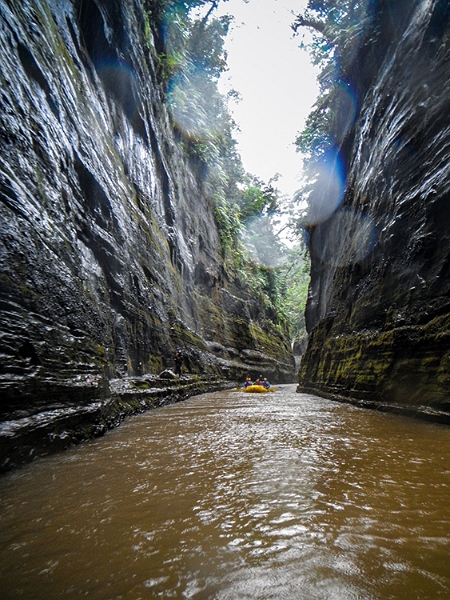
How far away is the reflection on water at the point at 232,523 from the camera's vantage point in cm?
115

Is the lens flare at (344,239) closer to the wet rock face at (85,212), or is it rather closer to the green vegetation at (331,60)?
the green vegetation at (331,60)

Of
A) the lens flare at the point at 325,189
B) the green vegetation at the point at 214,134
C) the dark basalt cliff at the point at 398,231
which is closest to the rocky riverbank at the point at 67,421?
the dark basalt cliff at the point at 398,231

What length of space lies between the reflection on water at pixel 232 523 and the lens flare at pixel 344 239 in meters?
7.01

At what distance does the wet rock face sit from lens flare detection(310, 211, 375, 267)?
21.5 feet

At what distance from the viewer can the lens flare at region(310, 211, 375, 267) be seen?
8939mm

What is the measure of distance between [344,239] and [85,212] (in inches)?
368

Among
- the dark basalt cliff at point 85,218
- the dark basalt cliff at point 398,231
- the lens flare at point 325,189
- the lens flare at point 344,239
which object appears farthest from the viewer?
the lens flare at point 325,189

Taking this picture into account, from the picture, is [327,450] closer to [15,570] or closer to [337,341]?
[15,570]

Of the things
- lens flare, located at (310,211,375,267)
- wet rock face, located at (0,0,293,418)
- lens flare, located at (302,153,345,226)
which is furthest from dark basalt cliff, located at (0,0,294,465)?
lens flare, located at (302,153,345,226)

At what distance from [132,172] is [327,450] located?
1031 cm

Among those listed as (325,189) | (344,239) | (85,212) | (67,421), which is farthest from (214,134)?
(67,421)

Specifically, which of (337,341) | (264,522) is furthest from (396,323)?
(264,522)

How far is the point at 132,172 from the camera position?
10.3m

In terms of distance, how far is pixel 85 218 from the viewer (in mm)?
6363
